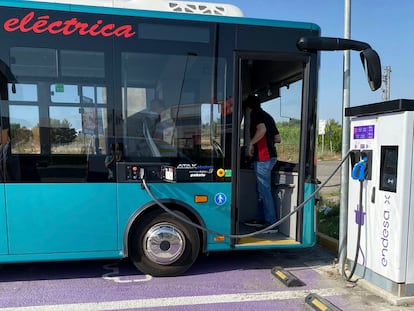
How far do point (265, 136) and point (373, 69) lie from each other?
5.32 ft

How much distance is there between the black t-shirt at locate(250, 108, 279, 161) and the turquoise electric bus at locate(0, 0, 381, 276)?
65cm

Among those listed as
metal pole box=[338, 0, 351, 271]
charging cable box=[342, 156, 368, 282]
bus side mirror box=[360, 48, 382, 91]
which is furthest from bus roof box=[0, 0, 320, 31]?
charging cable box=[342, 156, 368, 282]

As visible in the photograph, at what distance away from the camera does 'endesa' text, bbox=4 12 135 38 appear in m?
3.66

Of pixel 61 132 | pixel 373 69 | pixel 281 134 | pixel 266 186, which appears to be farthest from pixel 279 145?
pixel 61 132

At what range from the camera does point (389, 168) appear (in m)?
3.65

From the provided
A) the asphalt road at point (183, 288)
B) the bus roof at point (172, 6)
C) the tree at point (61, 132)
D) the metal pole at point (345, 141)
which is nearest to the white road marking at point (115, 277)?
the asphalt road at point (183, 288)

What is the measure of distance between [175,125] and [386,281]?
267 cm

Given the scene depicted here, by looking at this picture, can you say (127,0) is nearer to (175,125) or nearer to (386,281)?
(175,125)

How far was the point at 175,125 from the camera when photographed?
13.2 ft

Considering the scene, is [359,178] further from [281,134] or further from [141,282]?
[141,282]

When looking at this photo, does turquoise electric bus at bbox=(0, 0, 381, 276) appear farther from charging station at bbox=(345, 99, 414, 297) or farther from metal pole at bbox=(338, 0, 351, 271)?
charging station at bbox=(345, 99, 414, 297)

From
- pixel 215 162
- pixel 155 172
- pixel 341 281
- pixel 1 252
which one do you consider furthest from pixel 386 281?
pixel 1 252

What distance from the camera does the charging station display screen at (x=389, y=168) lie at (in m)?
3.57

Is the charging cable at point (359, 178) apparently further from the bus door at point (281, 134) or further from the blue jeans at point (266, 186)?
the blue jeans at point (266, 186)
